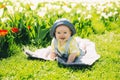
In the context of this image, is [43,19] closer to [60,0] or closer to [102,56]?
[102,56]

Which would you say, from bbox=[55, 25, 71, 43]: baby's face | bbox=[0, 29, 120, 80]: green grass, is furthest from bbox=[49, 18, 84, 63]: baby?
bbox=[0, 29, 120, 80]: green grass

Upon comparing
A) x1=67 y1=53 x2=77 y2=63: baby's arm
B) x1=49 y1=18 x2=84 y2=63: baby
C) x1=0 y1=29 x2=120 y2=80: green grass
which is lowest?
x1=0 y1=29 x2=120 y2=80: green grass

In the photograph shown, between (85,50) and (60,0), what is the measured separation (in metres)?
4.49

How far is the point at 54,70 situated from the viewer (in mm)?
4531

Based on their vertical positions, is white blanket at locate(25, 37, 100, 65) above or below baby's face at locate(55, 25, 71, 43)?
below

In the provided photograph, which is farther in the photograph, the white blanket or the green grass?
the white blanket

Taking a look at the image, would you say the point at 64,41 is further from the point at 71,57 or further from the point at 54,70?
the point at 54,70

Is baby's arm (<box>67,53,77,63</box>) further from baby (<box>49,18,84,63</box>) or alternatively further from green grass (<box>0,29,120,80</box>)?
green grass (<box>0,29,120,80</box>)

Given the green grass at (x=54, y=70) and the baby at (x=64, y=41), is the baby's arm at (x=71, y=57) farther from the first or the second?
the green grass at (x=54, y=70)

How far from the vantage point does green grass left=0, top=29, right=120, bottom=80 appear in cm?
429

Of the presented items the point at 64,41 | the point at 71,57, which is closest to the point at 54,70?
the point at 71,57

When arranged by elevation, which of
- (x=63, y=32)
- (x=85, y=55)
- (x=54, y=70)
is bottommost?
(x=54, y=70)

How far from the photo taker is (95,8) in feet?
26.2

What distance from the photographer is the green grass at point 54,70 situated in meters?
4.29
